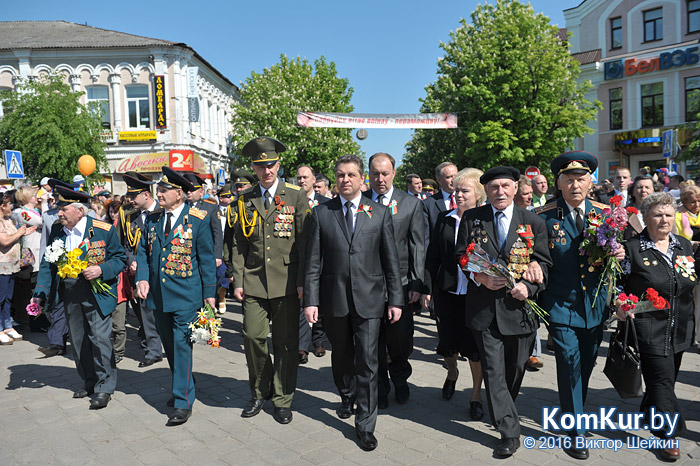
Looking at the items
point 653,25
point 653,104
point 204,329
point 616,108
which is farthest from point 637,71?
point 204,329

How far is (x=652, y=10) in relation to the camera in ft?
107

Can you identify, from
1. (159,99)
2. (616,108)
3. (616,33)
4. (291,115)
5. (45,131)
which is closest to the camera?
(45,131)

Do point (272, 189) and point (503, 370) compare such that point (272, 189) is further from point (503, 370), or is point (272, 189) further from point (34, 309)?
point (34, 309)

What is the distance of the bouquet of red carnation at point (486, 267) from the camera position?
163 inches

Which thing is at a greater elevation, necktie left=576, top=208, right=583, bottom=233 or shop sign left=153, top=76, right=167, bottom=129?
shop sign left=153, top=76, right=167, bottom=129

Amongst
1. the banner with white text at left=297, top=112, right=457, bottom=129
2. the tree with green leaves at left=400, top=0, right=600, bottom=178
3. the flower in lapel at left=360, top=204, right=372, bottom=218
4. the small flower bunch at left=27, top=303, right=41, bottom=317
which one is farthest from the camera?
the tree with green leaves at left=400, top=0, right=600, bottom=178

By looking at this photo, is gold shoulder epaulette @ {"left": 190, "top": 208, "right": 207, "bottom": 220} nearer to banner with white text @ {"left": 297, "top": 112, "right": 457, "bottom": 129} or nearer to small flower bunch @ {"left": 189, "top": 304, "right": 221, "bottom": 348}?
small flower bunch @ {"left": 189, "top": 304, "right": 221, "bottom": 348}

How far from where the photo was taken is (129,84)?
3388cm

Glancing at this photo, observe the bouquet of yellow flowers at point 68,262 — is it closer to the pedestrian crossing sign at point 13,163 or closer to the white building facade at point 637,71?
the pedestrian crossing sign at point 13,163

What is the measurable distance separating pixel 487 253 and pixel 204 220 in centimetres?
274

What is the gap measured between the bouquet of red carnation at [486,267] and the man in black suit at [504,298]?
0.15 ft

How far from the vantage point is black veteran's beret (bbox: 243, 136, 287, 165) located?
524 centimetres

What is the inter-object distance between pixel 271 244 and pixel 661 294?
328 centimetres

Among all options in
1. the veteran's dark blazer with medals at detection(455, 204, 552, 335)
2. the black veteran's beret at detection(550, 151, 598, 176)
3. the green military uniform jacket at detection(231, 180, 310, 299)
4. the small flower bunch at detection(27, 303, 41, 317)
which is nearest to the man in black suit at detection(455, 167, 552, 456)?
the veteran's dark blazer with medals at detection(455, 204, 552, 335)
